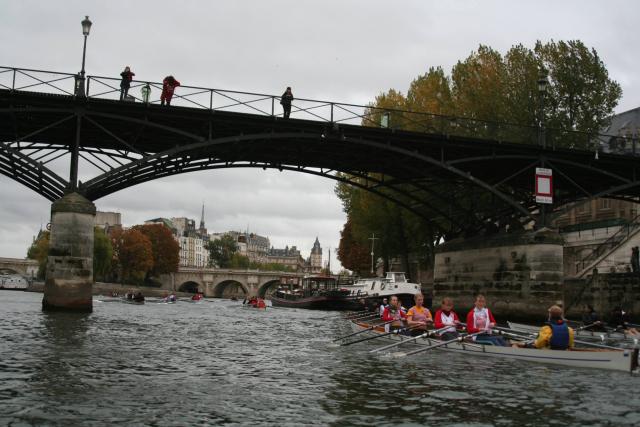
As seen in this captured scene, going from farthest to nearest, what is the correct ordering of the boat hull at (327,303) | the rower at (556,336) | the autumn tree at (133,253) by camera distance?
the autumn tree at (133,253), the boat hull at (327,303), the rower at (556,336)

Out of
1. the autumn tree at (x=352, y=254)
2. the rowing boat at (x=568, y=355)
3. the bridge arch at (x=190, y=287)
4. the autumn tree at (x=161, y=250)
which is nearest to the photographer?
the rowing boat at (x=568, y=355)

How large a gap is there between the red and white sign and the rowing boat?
678 inches

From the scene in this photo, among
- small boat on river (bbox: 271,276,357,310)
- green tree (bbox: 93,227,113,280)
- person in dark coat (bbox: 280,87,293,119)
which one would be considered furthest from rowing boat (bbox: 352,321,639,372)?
green tree (bbox: 93,227,113,280)

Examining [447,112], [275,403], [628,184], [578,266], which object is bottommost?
[275,403]

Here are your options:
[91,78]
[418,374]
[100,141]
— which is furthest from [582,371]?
[100,141]

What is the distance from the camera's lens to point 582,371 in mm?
15969

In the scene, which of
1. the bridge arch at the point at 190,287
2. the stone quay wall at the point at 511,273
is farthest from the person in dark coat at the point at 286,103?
the bridge arch at the point at 190,287

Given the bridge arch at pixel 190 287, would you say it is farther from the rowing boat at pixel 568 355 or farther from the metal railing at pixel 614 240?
the rowing boat at pixel 568 355

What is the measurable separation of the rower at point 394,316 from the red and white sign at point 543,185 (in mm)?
13283

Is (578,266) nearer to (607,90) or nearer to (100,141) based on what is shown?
(607,90)

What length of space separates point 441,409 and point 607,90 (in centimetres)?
4015

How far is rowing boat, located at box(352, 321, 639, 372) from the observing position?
15.1m

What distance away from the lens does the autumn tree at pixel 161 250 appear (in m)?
124

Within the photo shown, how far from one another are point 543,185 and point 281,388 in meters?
25.6
